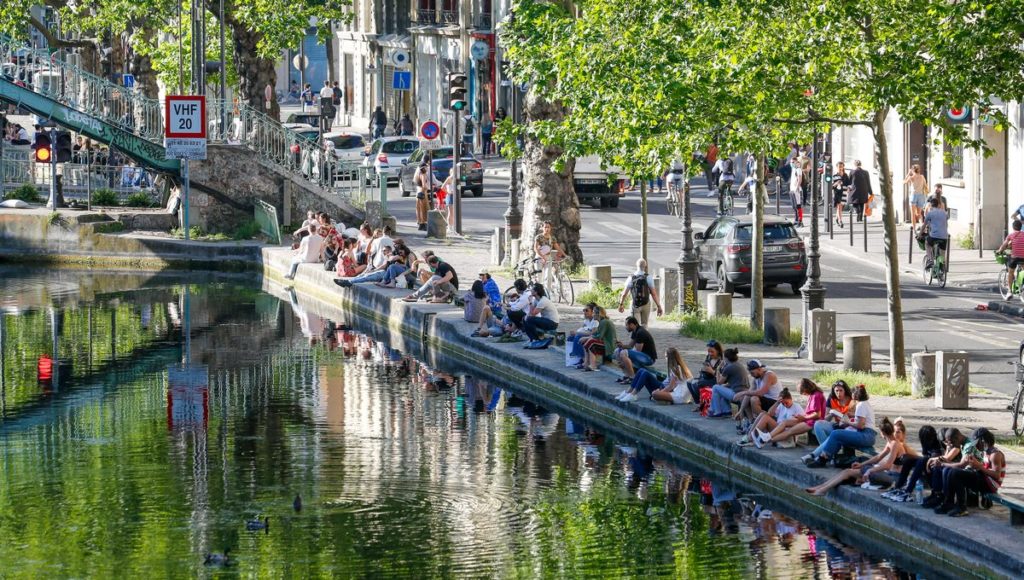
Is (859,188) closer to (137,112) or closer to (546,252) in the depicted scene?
(546,252)

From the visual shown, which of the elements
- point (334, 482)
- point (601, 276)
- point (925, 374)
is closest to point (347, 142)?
point (601, 276)

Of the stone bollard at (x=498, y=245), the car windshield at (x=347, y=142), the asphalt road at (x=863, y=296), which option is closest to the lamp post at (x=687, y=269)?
the asphalt road at (x=863, y=296)

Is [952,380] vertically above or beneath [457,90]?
beneath

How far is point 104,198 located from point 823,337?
26344 mm

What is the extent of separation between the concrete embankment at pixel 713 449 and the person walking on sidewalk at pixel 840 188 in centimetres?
1574

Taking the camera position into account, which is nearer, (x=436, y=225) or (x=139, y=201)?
(x=436, y=225)

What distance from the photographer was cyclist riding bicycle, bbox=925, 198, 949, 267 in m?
34.9

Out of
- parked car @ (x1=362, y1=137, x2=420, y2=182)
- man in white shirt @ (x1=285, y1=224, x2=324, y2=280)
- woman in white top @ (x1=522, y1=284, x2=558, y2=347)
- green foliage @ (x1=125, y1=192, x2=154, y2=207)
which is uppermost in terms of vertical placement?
parked car @ (x1=362, y1=137, x2=420, y2=182)

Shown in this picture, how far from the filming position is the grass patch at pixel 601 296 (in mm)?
32625

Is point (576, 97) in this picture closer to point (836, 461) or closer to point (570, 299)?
point (570, 299)

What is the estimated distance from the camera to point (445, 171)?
56.2 metres

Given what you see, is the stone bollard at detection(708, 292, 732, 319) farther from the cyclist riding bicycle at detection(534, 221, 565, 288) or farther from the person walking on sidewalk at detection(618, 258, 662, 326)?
the cyclist riding bicycle at detection(534, 221, 565, 288)

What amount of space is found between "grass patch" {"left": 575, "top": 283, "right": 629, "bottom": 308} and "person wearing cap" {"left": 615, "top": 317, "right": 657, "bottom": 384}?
7.57 m

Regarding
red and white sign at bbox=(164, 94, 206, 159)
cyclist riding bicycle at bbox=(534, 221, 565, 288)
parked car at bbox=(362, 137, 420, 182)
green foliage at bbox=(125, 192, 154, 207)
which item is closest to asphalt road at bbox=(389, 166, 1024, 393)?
cyclist riding bicycle at bbox=(534, 221, 565, 288)
